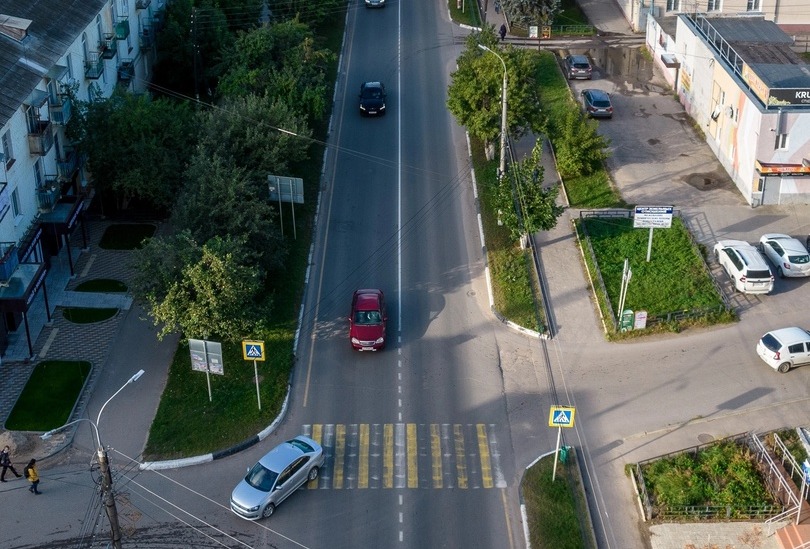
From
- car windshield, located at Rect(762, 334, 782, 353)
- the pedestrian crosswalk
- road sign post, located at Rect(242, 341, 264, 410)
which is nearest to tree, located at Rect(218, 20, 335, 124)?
road sign post, located at Rect(242, 341, 264, 410)

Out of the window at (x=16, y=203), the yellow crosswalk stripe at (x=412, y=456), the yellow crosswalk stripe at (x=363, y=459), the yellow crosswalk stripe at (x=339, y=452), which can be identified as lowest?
the yellow crosswalk stripe at (x=412, y=456)

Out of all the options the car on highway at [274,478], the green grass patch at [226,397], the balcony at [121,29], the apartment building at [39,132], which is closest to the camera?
the car on highway at [274,478]

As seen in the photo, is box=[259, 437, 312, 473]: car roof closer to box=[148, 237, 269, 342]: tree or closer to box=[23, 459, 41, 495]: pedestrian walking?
box=[148, 237, 269, 342]: tree

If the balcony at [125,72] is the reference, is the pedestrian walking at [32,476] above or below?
below

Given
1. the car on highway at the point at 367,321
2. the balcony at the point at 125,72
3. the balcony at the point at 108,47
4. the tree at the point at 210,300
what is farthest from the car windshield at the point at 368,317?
the balcony at the point at 125,72

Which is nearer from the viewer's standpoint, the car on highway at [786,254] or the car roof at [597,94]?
the car on highway at [786,254]

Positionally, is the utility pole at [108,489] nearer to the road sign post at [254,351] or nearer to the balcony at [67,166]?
the road sign post at [254,351]

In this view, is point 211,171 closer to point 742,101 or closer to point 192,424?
point 192,424
